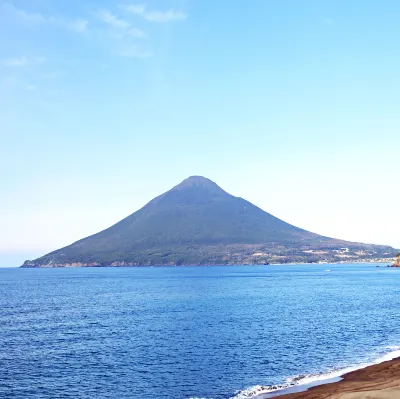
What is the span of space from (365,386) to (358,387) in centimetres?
51

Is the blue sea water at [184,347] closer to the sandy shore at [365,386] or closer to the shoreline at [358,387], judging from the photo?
the shoreline at [358,387]

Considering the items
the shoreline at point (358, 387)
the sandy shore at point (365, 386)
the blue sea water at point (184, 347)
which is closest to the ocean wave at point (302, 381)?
the blue sea water at point (184, 347)

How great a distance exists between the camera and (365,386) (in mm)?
30031

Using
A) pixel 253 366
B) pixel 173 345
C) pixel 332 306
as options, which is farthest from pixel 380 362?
pixel 332 306

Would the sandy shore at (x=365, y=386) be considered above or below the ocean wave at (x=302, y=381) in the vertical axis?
above

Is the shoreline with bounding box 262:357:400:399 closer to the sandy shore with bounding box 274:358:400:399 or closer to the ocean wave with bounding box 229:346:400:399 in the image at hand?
the sandy shore with bounding box 274:358:400:399

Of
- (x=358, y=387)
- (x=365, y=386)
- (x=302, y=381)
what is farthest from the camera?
(x=302, y=381)

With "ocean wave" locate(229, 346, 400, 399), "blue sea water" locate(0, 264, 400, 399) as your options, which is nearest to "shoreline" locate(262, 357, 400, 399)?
"ocean wave" locate(229, 346, 400, 399)

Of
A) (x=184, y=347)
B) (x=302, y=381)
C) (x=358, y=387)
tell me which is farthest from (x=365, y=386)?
(x=184, y=347)

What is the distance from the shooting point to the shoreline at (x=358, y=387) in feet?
88.1

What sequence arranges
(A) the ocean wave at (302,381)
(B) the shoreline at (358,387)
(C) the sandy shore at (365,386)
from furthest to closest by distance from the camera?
(A) the ocean wave at (302,381), (B) the shoreline at (358,387), (C) the sandy shore at (365,386)

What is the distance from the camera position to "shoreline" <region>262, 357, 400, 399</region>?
2686cm

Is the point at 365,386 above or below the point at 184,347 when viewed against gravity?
above

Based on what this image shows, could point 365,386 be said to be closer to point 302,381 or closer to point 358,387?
point 358,387
